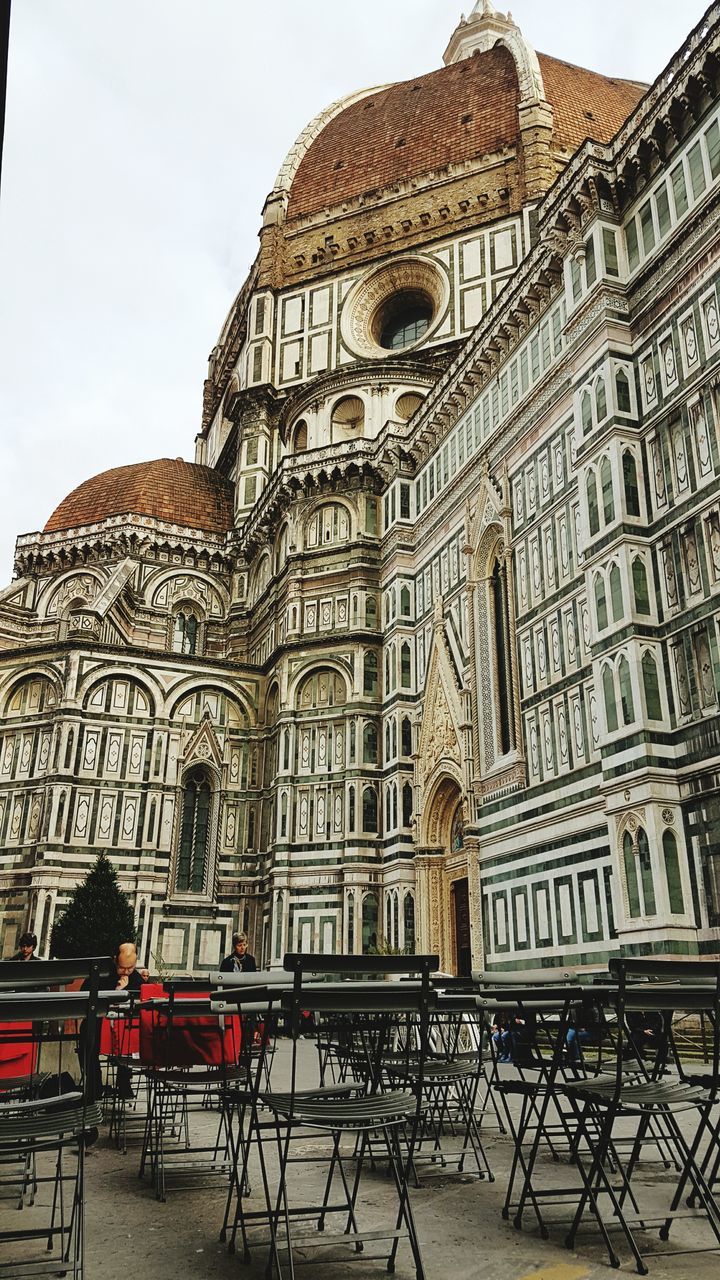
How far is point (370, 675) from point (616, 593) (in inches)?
480

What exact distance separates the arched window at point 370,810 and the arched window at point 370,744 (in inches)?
31.3

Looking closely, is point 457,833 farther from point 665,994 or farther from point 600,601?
point 665,994

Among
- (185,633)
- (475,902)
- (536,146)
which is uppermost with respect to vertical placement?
(536,146)

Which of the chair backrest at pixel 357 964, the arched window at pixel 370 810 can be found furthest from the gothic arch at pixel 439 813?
the chair backrest at pixel 357 964

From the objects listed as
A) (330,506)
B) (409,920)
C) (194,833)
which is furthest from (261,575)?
(409,920)

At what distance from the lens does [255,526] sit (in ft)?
113

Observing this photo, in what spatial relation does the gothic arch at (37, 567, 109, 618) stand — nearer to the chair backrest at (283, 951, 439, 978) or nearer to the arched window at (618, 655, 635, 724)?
the arched window at (618, 655, 635, 724)

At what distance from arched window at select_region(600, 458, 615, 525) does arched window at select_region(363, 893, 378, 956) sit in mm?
12788

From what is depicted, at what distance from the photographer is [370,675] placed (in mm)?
27953

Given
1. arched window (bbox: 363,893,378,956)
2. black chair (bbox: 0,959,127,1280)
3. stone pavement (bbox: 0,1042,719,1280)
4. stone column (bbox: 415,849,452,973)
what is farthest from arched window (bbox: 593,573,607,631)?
black chair (bbox: 0,959,127,1280)

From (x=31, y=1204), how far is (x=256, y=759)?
81.8 feet

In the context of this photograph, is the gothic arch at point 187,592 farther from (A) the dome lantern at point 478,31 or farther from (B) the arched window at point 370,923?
(A) the dome lantern at point 478,31

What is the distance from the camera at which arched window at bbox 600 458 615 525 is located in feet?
56.1

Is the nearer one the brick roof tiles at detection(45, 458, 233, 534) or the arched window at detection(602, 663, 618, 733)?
the arched window at detection(602, 663, 618, 733)
